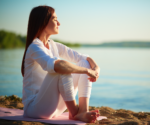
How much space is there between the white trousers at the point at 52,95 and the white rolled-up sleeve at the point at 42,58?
0.09 meters

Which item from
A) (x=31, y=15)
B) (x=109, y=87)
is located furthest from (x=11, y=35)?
(x=31, y=15)

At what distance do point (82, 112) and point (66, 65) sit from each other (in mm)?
534

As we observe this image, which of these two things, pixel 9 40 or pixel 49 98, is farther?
pixel 9 40

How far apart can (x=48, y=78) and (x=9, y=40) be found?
33.4m

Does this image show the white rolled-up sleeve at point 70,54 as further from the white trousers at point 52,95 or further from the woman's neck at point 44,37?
the white trousers at point 52,95

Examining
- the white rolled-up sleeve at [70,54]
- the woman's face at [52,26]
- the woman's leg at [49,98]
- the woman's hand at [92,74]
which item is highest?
the woman's face at [52,26]

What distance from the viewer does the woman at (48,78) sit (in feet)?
5.76

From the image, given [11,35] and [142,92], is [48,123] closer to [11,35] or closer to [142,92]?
[142,92]

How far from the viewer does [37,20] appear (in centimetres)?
193

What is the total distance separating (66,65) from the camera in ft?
5.70

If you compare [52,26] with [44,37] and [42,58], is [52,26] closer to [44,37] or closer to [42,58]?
[44,37]

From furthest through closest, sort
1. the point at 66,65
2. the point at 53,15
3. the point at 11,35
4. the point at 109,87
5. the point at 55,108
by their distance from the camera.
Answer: the point at 11,35 → the point at 109,87 → the point at 53,15 → the point at 55,108 → the point at 66,65

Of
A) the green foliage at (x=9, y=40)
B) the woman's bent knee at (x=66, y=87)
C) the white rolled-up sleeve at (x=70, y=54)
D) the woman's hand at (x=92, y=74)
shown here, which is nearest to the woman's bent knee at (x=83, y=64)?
the woman's hand at (x=92, y=74)

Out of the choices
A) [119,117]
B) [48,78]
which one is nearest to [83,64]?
[48,78]
